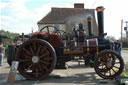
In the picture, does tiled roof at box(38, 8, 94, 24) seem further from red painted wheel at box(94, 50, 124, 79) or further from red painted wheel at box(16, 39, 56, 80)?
red painted wheel at box(94, 50, 124, 79)

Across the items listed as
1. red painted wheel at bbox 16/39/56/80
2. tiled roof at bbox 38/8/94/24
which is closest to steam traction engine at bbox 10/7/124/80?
red painted wheel at bbox 16/39/56/80

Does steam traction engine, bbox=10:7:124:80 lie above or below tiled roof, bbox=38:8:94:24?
below

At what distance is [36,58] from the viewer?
5.86m

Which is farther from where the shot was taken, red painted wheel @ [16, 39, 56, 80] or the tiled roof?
the tiled roof

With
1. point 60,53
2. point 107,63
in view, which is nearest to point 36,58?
point 60,53

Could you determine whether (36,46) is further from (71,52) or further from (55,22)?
(55,22)

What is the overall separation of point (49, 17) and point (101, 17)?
799 inches

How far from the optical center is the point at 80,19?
25719mm

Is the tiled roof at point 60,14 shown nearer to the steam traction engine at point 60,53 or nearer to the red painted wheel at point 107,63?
the steam traction engine at point 60,53

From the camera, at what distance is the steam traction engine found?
5773mm

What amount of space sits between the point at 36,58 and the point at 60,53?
97cm

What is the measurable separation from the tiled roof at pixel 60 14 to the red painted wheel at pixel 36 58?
755 inches

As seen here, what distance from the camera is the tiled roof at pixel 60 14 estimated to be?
25.4 metres

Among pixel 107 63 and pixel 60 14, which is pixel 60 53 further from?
pixel 60 14
